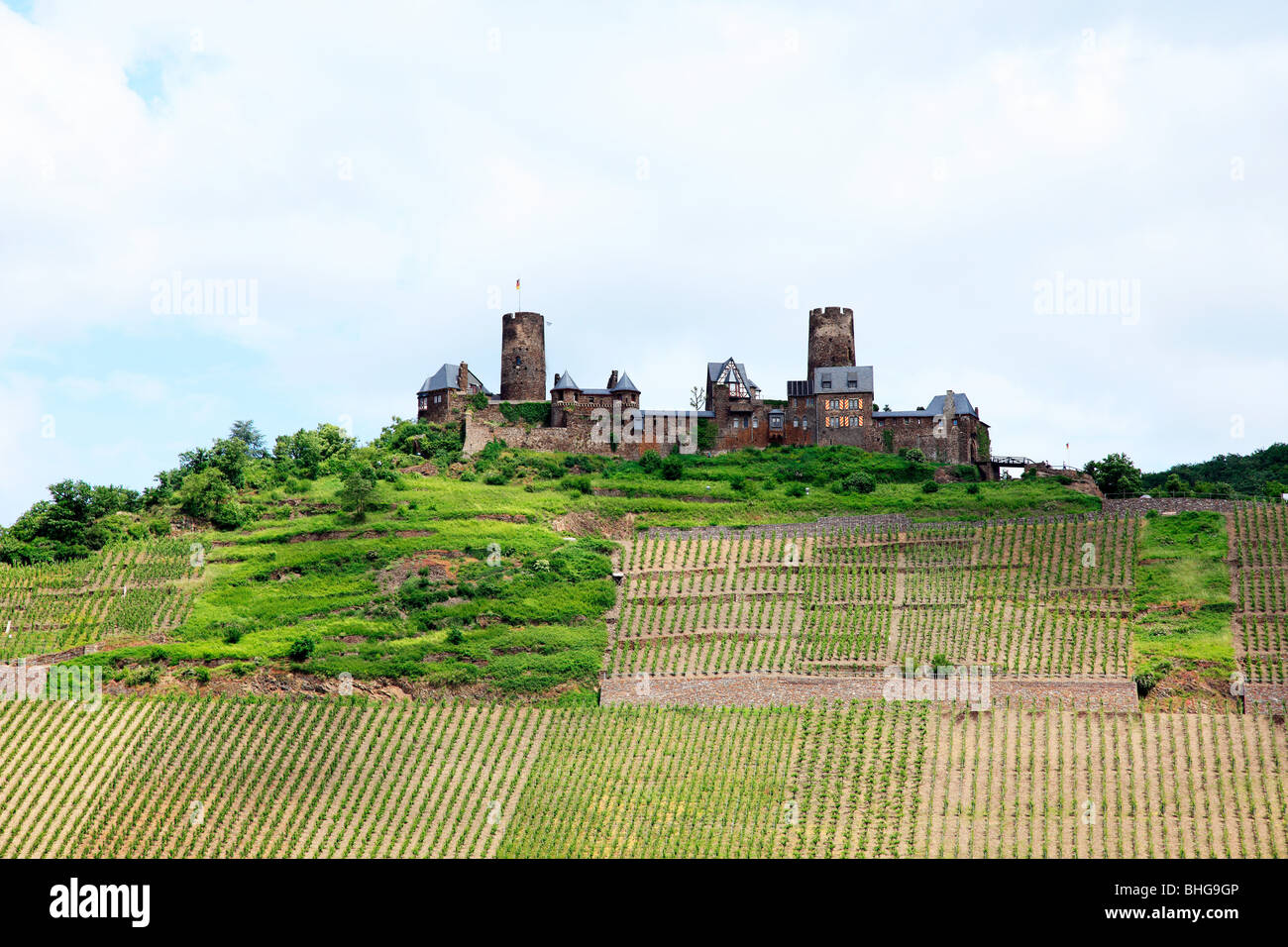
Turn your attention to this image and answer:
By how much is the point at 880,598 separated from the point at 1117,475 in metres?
25.6

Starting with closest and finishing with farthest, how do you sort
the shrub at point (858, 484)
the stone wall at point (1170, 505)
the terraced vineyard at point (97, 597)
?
1. the terraced vineyard at point (97, 597)
2. the stone wall at point (1170, 505)
3. the shrub at point (858, 484)

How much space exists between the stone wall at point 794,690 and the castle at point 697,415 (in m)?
31.4

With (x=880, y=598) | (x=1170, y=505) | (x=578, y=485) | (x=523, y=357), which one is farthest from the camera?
(x=523, y=357)

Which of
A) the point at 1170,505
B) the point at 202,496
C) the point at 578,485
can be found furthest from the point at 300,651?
the point at 1170,505

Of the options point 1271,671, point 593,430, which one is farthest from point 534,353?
point 1271,671

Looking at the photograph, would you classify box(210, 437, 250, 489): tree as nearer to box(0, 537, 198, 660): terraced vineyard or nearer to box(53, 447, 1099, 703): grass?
box(53, 447, 1099, 703): grass

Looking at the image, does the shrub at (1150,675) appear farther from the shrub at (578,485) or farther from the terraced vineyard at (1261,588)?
the shrub at (578,485)

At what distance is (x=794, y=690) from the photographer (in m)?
64.1

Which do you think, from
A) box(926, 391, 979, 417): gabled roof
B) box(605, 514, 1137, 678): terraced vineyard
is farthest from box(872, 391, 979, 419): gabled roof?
box(605, 514, 1137, 678): terraced vineyard

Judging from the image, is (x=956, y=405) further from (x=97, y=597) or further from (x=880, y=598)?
(x=97, y=597)

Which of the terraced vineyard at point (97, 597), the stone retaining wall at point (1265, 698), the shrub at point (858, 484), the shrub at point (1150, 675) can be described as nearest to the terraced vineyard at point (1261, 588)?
the stone retaining wall at point (1265, 698)

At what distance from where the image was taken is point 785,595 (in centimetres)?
7106

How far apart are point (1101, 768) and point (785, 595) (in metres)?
20.3

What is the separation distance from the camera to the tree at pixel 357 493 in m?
80.4
